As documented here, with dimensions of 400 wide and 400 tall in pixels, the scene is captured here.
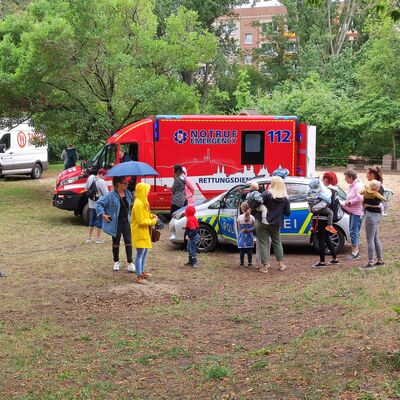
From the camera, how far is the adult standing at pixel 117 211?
1053 centimetres

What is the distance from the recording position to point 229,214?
503 inches

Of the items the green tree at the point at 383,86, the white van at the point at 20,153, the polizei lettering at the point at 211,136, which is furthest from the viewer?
the green tree at the point at 383,86

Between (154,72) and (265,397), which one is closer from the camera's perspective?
(265,397)

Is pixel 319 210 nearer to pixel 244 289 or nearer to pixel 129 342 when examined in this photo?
pixel 244 289

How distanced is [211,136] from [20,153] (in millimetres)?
13789

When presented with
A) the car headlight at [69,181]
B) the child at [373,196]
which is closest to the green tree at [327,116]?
the car headlight at [69,181]

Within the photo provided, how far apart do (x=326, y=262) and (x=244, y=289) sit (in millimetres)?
2496

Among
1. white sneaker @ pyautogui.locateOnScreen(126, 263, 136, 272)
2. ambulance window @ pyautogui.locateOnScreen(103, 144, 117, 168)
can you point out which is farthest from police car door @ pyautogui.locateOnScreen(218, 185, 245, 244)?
ambulance window @ pyautogui.locateOnScreen(103, 144, 117, 168)

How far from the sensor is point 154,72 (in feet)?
70.3

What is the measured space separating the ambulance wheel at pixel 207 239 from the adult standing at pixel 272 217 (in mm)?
1943

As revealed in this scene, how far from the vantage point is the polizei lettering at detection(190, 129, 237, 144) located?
1733 cm

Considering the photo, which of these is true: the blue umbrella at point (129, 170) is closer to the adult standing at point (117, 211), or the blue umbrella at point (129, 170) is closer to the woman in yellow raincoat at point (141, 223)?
the adult standing at point (117, 211)

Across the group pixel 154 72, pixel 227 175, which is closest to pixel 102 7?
pixel 154 72

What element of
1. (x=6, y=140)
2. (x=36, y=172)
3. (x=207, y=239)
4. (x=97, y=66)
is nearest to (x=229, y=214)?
(x=207, y=239)
